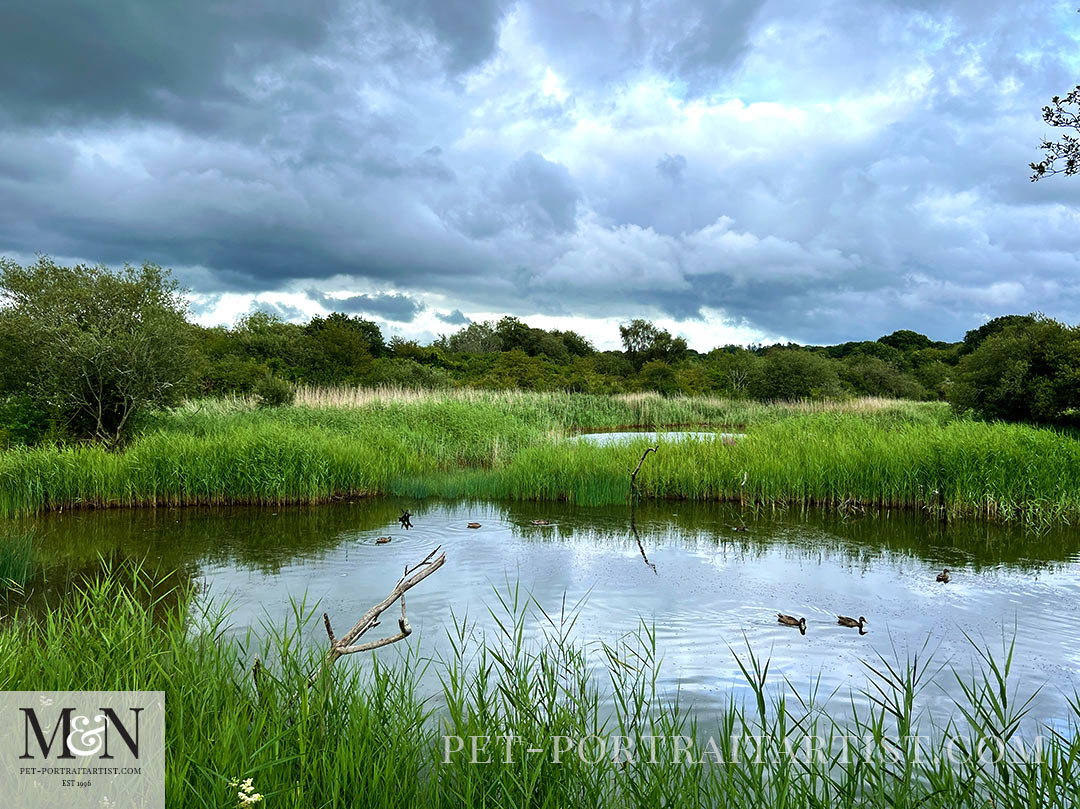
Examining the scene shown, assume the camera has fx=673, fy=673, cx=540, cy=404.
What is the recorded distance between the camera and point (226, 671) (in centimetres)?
332

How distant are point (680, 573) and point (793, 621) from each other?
1848 millimetres

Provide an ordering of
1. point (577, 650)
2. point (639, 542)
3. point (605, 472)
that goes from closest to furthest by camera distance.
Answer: point (577, 650)
point (639, 542)
point (605, 472)

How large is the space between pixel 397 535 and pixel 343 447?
4.61 m

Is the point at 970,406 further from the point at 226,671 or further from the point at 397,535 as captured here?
the point at 226,671

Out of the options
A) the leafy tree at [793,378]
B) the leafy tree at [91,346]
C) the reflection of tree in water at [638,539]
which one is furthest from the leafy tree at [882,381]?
the leafy tree at [91,346]

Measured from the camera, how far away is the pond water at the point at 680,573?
16.4 ft

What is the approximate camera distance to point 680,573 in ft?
23.8

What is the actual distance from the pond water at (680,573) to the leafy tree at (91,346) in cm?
553

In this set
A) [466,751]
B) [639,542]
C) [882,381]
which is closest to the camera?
[466,751]

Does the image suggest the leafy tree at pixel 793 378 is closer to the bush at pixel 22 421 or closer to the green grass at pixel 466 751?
the bush at pixel 22 421

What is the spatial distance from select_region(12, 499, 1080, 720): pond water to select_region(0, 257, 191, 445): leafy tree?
18.2 ft

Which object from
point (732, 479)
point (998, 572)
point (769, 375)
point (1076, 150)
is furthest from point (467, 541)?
point (769, 375)

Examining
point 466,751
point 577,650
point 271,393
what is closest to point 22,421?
point 271,393

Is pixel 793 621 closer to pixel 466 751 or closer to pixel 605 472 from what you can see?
pixel 466 751
